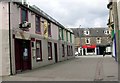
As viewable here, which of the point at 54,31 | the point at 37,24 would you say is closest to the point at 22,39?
the point at 37,24

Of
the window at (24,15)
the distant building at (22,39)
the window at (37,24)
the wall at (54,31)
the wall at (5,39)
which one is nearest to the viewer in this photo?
the wall at (5,39)

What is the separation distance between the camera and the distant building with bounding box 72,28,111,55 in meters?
90.8

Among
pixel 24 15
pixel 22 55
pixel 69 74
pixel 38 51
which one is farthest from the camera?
pixel 38 51

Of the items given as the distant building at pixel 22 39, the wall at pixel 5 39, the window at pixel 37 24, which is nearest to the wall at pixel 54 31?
the distant building at pixel 22 39

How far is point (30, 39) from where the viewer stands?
79.9ft

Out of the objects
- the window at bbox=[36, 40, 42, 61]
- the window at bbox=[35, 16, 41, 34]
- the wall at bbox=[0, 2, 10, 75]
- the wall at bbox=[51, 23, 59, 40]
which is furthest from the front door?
the wall at bbox=[51, 23, 59, 40]

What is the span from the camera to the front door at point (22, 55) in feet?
69.9

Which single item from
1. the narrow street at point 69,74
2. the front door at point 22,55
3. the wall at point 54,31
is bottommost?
the narrow street at point 69,74

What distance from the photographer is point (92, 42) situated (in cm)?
9156

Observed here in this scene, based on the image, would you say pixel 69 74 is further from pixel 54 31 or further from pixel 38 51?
pixel 54 31

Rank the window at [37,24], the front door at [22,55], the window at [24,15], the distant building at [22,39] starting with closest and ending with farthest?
the distant building at [22,39] < the front door at [22,55] < the window at [24,15] < the window at [37,24]

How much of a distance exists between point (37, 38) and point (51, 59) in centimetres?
667

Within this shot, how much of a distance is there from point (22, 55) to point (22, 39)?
120 centimetres

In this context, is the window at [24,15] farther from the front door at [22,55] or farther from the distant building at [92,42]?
the distant building at [92,42]
